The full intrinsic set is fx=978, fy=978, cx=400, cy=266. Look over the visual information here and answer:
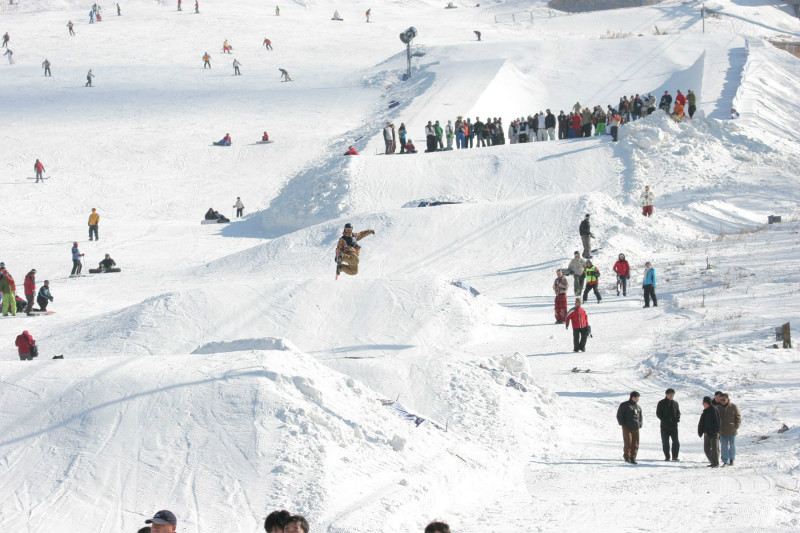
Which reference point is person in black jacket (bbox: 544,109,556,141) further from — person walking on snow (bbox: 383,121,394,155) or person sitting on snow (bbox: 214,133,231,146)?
person sitting on snow (bbox: 214,133,231,146)

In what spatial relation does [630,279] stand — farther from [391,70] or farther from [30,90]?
[30,90]

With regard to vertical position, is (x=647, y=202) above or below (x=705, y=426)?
below

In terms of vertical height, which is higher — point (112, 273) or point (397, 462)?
point (397, 462)

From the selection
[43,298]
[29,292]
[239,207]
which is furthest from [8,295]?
[239,207]

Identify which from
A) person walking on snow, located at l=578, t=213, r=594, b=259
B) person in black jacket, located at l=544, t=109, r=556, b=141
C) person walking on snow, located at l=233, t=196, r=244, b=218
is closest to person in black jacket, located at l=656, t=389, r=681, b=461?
person walking on snow, located at l=578, t=213, r=594, b=259

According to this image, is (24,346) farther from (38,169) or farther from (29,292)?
(38,169)

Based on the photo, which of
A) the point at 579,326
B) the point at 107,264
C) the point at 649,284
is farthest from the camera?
the point at 107,264

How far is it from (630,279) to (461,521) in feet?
43.7

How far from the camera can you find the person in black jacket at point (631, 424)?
10844 millimetres

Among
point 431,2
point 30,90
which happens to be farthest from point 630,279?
point 431,2

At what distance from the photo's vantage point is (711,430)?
10344 mm

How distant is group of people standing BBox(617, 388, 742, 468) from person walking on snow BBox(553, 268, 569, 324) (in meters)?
6.71

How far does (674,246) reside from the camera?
78.0 ft

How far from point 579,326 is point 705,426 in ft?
17.5
